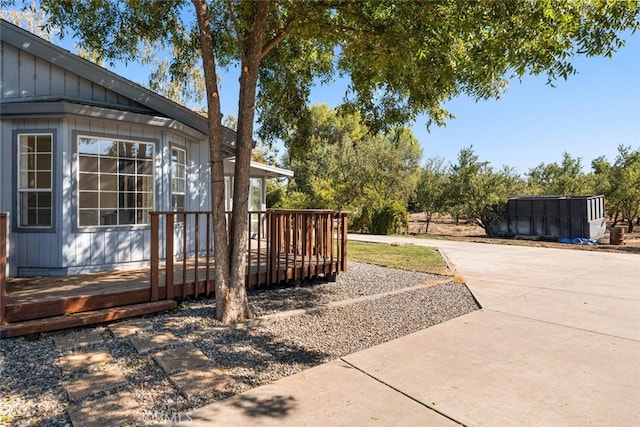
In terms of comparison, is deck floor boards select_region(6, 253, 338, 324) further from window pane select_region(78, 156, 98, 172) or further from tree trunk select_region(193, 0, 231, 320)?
window pane select_region(78, 156, 98, 172)

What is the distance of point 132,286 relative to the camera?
492 centimetres

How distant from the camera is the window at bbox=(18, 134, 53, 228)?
5715 millimetres

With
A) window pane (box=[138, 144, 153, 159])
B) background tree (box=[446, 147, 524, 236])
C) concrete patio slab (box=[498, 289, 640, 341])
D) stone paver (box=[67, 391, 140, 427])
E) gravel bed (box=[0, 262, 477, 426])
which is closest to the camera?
stone paver (box=[67, 391, 140, 427])

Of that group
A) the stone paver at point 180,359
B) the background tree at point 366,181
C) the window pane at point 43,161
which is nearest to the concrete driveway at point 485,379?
the stone paver at point 180,359

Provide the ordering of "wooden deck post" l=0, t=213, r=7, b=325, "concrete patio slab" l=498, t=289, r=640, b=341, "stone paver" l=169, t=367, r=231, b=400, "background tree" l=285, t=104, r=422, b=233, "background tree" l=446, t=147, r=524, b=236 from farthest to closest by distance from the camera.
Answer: "background tree" l=285, t=104, r=422, b=233
"background tree" l=446, t=147, r=524, b=236
"concrete patio slab" l=498, t=289, r=640, b=341
"wooden deck post" l=0, t=213, r=7, b=325
"stone paver" l=169, t=367, r=231, b=400

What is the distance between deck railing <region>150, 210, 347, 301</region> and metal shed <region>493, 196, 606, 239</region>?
13868 mm

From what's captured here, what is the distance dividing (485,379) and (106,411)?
2.97 m

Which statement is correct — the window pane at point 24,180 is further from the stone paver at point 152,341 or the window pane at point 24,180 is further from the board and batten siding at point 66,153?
the stone paver at point 152,341

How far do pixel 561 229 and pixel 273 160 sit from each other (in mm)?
24387

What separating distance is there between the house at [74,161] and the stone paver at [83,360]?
2.92 metres

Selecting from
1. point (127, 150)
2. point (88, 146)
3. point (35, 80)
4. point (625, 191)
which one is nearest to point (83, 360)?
point (88, 146)

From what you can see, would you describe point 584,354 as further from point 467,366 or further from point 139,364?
point 139,364

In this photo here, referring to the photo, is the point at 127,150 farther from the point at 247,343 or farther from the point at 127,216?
the point at 247,343

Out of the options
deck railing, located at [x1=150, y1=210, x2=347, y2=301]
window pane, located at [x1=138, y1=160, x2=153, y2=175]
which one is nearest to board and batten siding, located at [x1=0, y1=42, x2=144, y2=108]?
window pane, located at [x1=138, y1=160, x2=153, y2=175]
